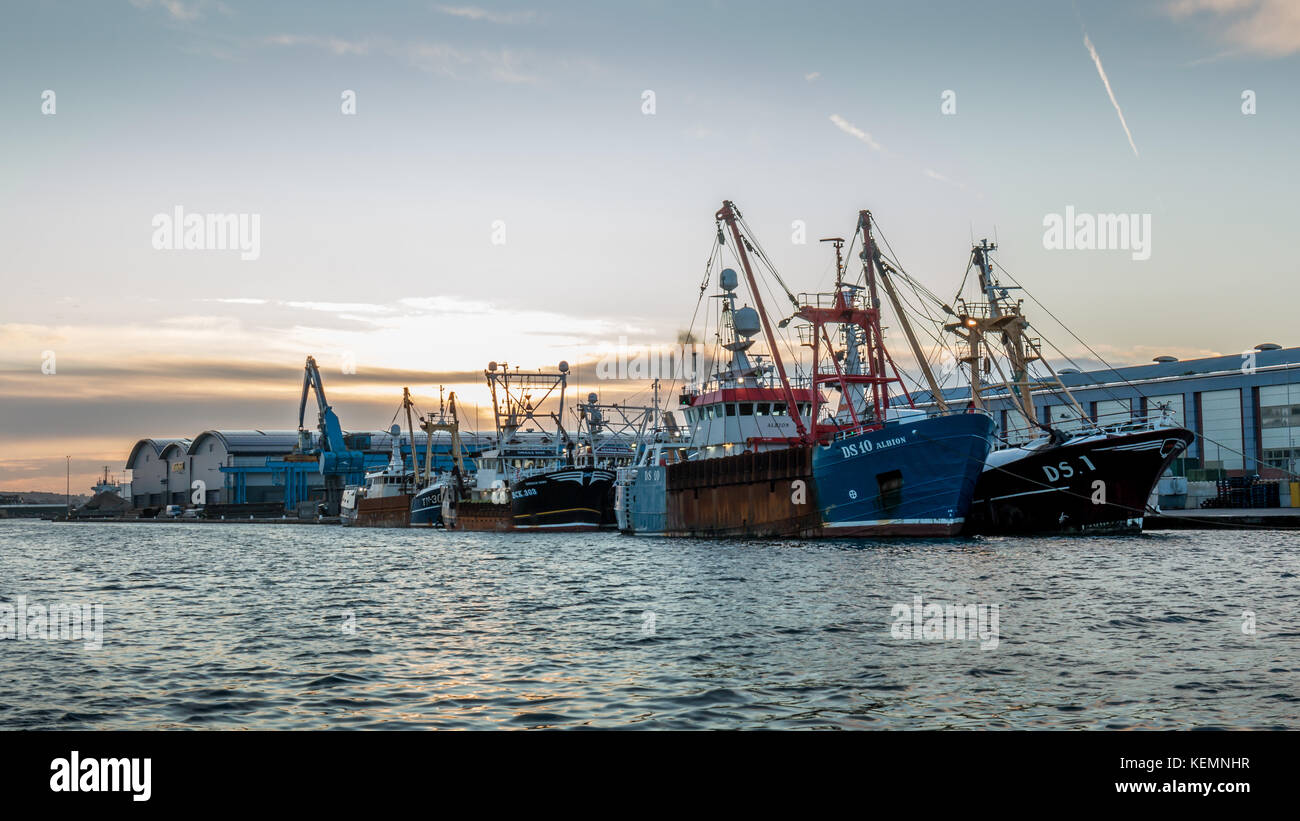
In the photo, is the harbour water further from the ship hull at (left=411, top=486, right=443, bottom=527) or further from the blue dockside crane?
the blue dockside crane

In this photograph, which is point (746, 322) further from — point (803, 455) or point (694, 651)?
point (694, 651)

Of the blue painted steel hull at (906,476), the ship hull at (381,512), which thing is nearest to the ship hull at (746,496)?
the blue painted steel hull at (906,476)

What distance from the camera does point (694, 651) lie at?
68.0ft

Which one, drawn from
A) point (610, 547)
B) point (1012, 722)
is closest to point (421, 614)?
point (1012, 722)

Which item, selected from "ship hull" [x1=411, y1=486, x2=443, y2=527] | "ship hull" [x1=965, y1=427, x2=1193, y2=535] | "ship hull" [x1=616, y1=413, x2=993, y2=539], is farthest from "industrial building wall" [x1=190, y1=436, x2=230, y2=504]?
"ship hull" [x1=965, y1=427, x2=1193, y2=535]

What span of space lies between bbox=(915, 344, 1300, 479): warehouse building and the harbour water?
176 ft

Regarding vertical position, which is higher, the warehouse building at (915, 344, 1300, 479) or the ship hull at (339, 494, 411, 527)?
the warehouse building at (915, 344, 1300, 479)

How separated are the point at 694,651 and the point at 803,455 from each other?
3725 cm

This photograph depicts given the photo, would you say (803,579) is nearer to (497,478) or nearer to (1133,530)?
(1133,530)

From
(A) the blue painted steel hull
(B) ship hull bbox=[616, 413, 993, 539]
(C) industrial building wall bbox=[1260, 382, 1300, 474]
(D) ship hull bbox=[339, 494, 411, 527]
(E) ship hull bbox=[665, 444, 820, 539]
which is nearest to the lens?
(A) the blue painted steel hull

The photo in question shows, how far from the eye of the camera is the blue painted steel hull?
5041cm

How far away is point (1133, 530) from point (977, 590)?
33626 millimetres

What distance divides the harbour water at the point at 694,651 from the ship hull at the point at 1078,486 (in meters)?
14.2

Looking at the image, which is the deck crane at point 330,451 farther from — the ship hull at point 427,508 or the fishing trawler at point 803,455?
the fishing trawler at point 803,455
